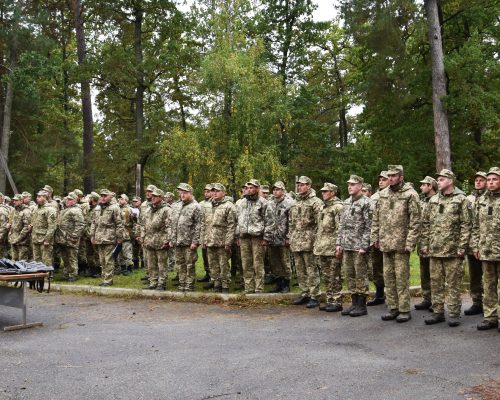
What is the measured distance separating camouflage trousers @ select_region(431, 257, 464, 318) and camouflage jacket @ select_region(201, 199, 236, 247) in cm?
432

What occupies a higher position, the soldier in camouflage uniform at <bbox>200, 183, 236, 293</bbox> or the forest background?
the forest background

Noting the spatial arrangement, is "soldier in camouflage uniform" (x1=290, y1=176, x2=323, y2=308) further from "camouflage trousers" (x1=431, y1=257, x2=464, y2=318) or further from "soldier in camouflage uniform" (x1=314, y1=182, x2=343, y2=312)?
"camouflage trousers" (x1=431, y1=257, x2=464, y2=318)

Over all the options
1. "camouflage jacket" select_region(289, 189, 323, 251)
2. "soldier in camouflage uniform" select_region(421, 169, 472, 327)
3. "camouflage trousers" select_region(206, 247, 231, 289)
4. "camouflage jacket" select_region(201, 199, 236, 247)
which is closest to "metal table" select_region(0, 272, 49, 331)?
Answer: "camouflage jacket" select_region(201, 199, 236, 247)

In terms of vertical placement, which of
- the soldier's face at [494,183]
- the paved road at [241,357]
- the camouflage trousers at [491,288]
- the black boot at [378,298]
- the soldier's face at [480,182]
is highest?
the soldier's face at [480,182]

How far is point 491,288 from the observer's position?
8.08 meters

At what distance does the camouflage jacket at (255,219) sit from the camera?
428 inches

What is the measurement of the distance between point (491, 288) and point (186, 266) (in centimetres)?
617

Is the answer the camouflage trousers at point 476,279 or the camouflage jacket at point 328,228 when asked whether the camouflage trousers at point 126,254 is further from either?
the camouflage trousers at point 476,279

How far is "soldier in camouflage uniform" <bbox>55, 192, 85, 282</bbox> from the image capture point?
538 inches

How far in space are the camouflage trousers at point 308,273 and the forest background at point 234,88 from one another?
31.0ft

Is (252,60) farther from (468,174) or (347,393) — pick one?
(347,393)

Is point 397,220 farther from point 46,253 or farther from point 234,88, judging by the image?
point 234,88

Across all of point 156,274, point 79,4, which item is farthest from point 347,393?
point 79,4

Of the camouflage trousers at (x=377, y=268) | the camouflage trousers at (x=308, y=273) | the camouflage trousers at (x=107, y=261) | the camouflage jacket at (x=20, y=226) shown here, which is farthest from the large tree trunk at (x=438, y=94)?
the camouflage jacket at (x=20, y=226)
